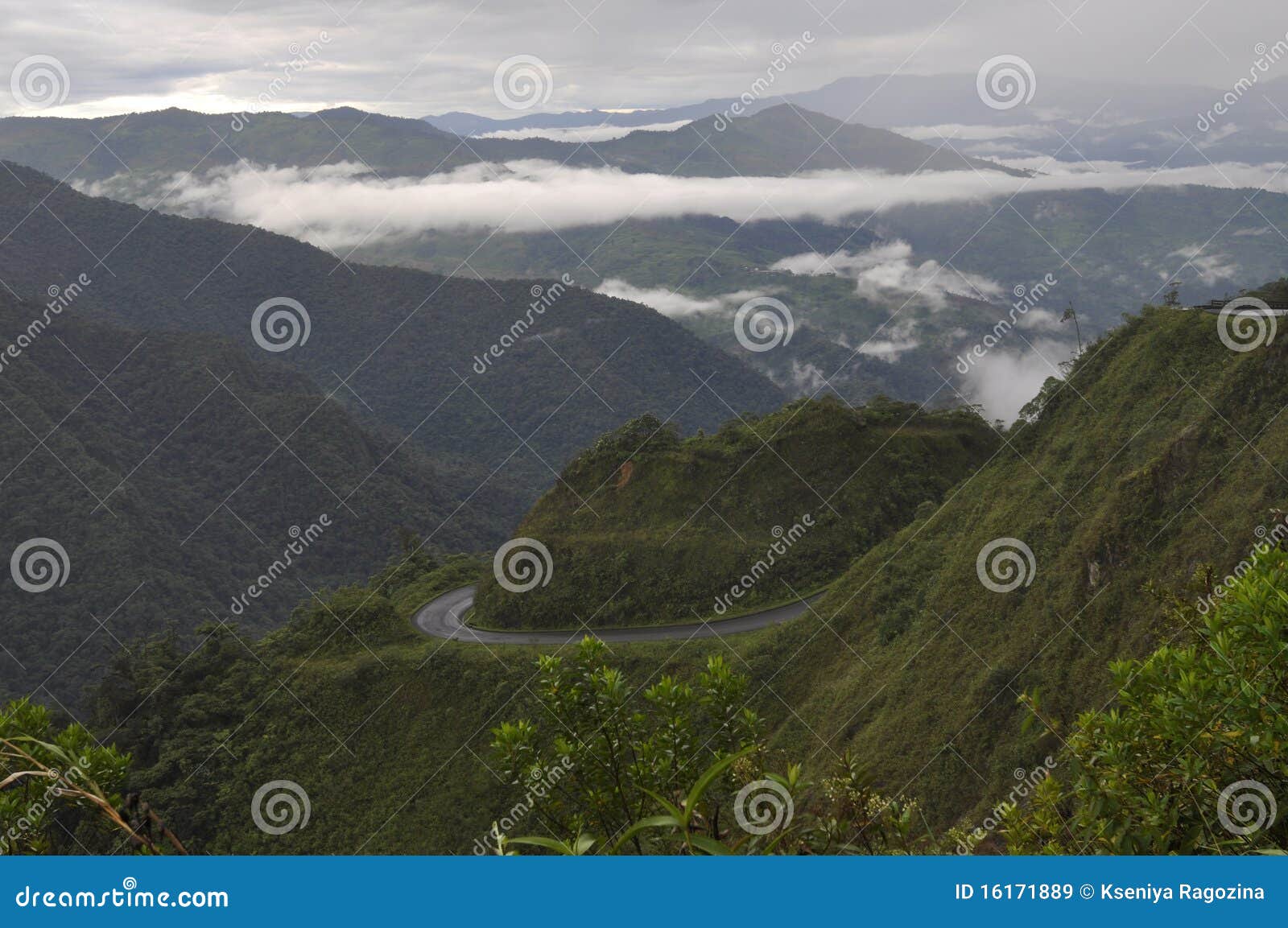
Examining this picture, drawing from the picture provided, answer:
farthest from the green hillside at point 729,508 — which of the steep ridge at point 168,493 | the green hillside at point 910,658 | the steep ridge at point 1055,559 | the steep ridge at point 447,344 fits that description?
the steep ridge at point 447,344

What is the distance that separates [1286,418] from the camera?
2798cm

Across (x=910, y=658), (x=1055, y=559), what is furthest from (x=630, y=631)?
(x=1055, y=559)

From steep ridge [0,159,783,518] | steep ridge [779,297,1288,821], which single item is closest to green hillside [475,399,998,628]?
steep ridge [779,297,1288,821]

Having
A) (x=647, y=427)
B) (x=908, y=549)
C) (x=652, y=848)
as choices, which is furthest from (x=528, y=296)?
(x=652, y=848)

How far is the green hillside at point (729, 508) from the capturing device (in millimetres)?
47156

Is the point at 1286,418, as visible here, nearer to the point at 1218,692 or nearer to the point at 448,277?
the point at 1218,692

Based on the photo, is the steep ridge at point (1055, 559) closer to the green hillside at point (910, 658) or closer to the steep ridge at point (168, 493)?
the green hillside at point (910, 658)

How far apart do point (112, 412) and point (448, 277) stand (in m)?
92.3

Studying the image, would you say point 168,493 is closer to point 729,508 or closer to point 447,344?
point 447,344

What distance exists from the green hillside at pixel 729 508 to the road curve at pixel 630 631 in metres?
0.78

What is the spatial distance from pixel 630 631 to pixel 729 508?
915cm

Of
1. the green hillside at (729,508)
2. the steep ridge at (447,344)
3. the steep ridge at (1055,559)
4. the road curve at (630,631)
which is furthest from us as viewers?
the steep ridge at (447,344)

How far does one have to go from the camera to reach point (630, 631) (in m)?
45.5

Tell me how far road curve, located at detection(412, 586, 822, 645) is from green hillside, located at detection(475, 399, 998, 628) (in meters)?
0.78
